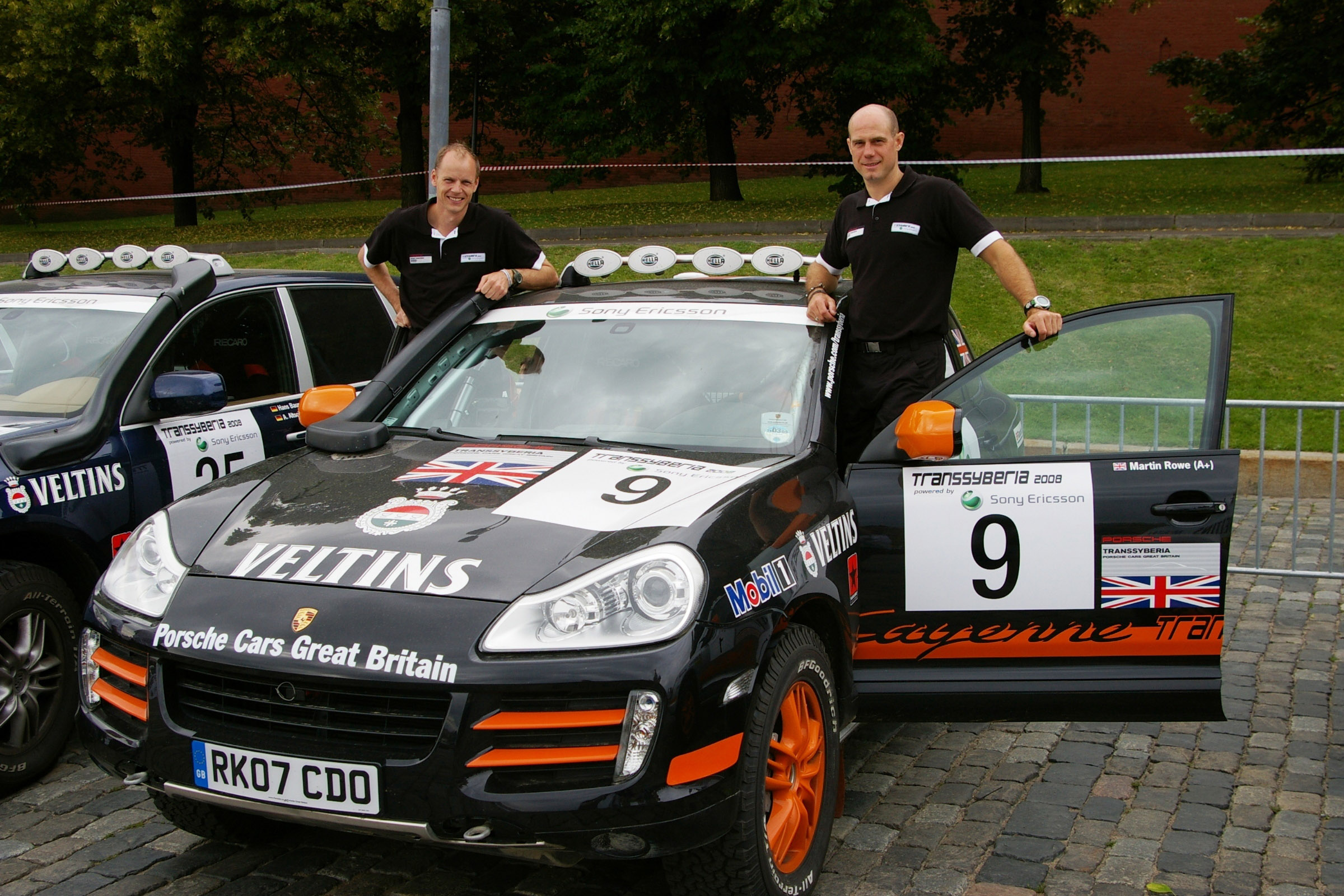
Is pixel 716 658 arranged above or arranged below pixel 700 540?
below

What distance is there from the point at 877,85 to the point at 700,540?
66.0 feet

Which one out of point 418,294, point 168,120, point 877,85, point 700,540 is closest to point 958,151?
point 877,85

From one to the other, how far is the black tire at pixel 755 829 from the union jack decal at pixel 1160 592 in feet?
Result: 3.39

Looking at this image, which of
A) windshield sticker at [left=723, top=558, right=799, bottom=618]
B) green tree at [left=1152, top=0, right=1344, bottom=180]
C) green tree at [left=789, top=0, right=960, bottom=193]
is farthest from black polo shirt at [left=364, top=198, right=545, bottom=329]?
green tree at [left=1152, top=0, right=1344, bottom=180]

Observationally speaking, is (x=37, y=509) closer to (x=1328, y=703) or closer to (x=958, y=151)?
(x=1328, y=703)

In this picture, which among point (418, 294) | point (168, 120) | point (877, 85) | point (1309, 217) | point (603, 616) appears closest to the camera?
point (603, 616)

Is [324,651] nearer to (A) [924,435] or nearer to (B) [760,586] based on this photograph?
(B) [760,586]

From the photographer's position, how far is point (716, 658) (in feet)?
9.04

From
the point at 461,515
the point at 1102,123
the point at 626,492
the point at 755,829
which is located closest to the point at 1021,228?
the point at 626,492

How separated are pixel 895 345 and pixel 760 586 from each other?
5.73 feet

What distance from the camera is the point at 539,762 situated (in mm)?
2617

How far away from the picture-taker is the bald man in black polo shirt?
4418 mm

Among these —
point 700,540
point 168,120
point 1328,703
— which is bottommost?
point 1328,703

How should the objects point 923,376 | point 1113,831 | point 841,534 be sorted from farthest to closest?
point 923,376
point 1113,831
point 841,534
